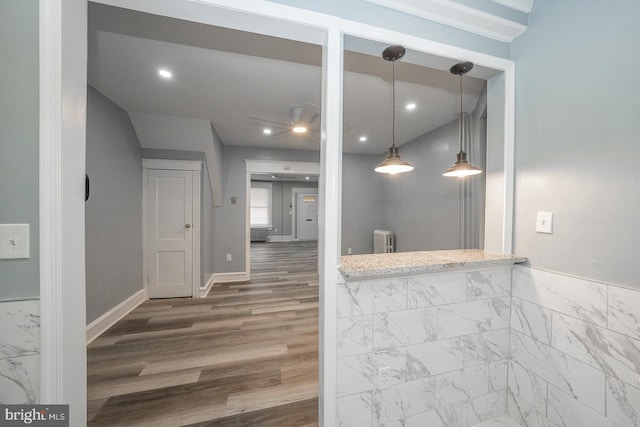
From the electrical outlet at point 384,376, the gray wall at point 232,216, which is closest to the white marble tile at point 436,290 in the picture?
the electrical outlet at point 384,376

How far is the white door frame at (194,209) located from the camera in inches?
127

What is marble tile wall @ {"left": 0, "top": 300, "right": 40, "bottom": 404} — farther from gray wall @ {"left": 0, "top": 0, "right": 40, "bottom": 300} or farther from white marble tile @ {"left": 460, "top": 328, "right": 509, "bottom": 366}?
white marble tile @ {"left": 460, "top": 328, "right": 509, "bottom": 366}

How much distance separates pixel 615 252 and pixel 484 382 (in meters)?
1.02

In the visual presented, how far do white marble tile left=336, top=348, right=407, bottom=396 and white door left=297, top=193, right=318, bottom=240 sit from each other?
8.16 meters

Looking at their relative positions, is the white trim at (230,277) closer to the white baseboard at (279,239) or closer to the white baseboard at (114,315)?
the white baseboard at (114,315)

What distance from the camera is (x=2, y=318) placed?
0.80 metres

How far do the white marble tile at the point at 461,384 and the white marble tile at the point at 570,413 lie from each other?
294mm

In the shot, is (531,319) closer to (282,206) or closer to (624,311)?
(624,311)

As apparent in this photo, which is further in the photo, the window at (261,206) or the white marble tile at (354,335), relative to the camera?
the window at (261,206)

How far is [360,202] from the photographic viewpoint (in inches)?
191

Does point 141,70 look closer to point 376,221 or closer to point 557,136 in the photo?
point 557,136

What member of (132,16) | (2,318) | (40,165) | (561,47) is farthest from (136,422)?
(561,47)

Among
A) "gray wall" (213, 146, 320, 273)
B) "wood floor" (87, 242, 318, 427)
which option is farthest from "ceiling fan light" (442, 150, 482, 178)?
"gray wall" (213, 146, 320, 273)

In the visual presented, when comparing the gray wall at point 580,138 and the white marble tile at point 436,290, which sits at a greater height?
the gray wall at point 580,138
